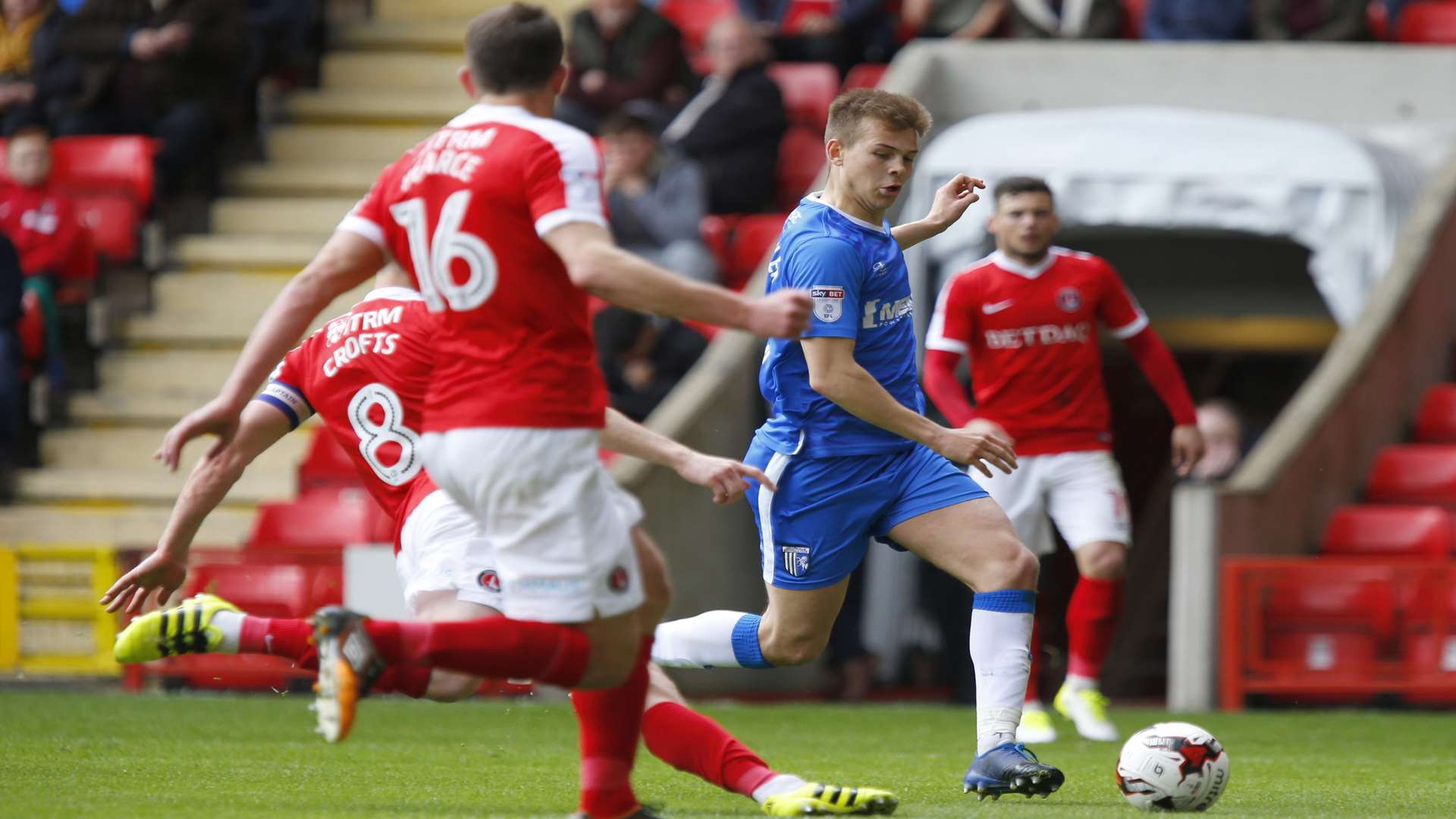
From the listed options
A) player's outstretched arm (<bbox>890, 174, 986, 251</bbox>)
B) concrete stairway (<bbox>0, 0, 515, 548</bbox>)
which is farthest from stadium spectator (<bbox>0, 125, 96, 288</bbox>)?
player's outstretched arm (<bbox>890, 174, 986, 251</bbox>)

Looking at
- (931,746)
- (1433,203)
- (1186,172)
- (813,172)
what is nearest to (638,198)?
(813,172)

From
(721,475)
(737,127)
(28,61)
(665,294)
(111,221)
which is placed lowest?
(721,475)

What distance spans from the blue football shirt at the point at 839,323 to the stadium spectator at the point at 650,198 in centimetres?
623

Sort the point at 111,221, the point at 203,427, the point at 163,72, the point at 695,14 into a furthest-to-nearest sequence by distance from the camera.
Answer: the point at 695,14 → the point at 163,72 → the point at 111,221 → the point at 203,427

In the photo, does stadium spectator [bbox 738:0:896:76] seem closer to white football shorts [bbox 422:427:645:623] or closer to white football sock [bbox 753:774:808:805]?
white football sock [bbox 753:774:808:805]

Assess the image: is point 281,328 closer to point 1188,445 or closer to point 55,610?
point 1188,445

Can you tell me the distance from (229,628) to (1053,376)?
402 cm

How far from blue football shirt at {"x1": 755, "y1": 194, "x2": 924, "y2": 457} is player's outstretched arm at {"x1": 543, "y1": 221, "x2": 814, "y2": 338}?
4.98 feet

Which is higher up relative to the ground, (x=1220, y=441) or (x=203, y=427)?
(x=1220, y=441)

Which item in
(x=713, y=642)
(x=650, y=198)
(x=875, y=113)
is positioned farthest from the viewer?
(x=650, y=198)

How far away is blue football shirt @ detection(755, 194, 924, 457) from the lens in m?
6.15

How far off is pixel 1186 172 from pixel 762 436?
652 centimetres

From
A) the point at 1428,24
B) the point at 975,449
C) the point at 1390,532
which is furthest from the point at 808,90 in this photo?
the point at 975,449

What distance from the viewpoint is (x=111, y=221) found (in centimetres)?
1433
